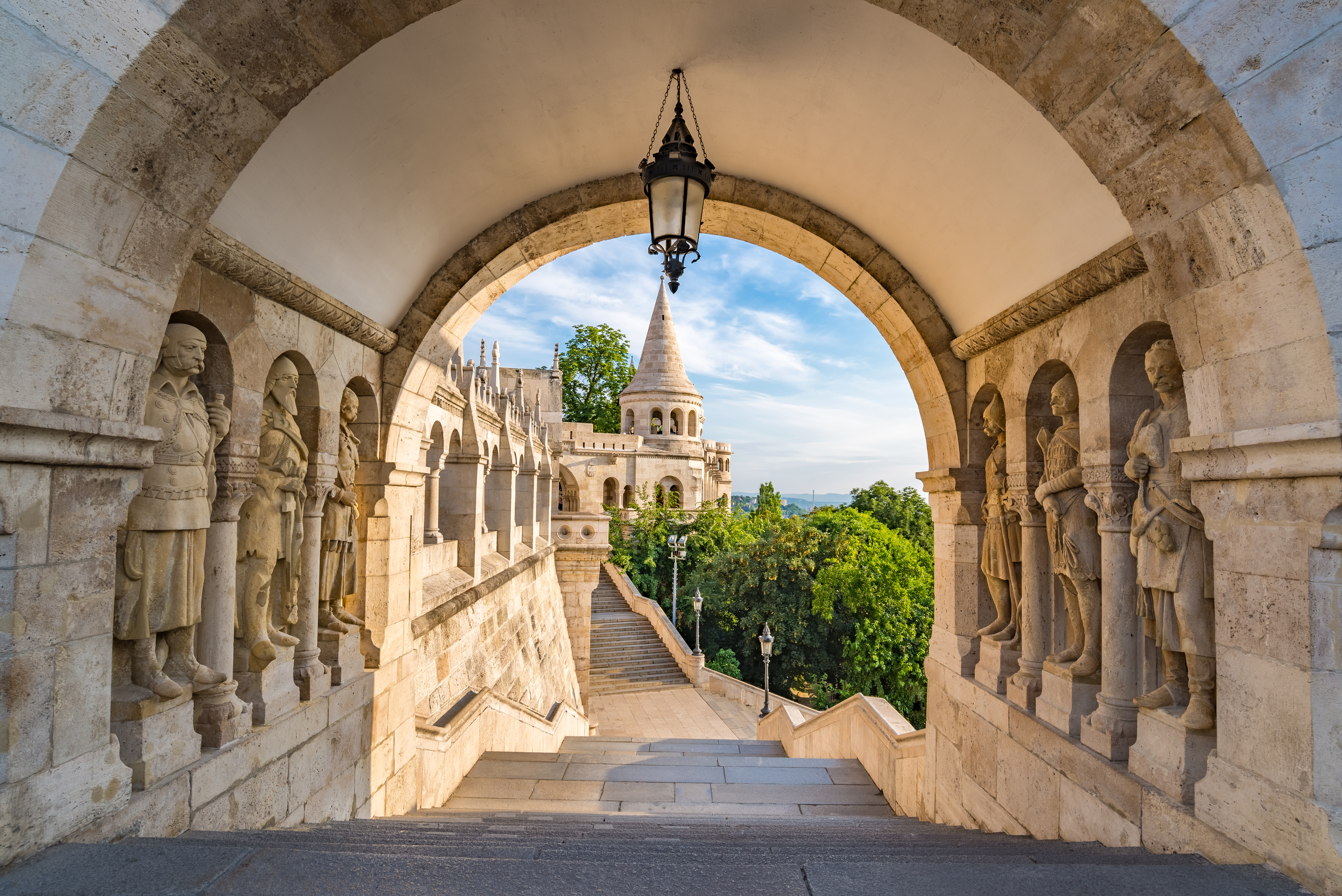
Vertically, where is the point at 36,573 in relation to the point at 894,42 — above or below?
below

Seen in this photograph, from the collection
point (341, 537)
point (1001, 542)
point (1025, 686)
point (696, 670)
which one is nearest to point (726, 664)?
point (696, 670)

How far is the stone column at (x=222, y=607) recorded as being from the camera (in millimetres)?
3328

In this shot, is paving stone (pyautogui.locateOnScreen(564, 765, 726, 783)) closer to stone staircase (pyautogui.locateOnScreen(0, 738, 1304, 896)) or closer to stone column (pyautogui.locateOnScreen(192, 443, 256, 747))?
stone staircase (pyautogui.locateOnScreen(0, 738, 1304, 896))

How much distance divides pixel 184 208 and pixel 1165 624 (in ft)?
13.7

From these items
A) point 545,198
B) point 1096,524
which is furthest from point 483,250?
point 1096,524

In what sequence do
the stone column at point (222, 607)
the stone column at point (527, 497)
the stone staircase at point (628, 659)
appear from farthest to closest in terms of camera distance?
the stone staircase at point (628, 659)
the stone column at point (527, 497)
the stone column at point (222, 607)

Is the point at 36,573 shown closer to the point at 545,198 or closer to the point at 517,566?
the point at 545,198

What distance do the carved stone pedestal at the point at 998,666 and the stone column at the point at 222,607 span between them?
4.44 metres

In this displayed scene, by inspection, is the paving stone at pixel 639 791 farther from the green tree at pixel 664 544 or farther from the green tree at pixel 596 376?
the green tree at pixel 596 376

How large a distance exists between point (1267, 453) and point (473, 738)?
6.66 metres

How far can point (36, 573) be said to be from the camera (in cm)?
217

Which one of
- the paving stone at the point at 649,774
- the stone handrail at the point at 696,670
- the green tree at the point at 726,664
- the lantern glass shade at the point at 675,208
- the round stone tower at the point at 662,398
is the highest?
the round stone tower at the point at 662,398

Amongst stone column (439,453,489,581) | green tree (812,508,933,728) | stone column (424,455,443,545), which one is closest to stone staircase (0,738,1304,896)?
stone column (424,455,443,545)

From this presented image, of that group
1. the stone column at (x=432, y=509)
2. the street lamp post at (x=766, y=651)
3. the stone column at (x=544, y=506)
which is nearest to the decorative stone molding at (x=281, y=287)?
the stone column at (x=432, y=509)
